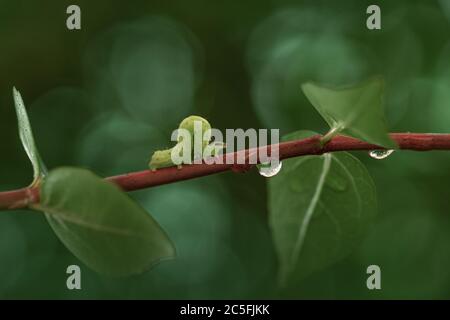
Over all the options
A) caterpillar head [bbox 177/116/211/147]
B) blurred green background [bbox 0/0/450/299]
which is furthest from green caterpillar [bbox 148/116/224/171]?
blurred green background [bbox 0/0/450/299]

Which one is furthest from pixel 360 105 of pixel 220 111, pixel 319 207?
pixel 220 111

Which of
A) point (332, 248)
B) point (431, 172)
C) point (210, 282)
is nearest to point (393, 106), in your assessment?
point (431, 172)

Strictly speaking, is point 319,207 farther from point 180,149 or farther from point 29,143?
point 29,143

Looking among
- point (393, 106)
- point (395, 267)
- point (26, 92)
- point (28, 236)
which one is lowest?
point (395, 267)

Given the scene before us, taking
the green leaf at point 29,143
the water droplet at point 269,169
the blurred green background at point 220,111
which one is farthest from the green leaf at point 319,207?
the blurred green background at point 220,111

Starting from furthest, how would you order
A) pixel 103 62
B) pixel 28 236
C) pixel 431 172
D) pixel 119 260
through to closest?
pixel 103 62 < pixel 28 236 < pixel 431 172 < pixel 119 260

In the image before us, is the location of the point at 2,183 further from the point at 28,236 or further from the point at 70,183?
the point at 70,183

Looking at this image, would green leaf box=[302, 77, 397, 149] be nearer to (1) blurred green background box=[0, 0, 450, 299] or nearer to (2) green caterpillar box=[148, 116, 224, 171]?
(2) green caterpillar box=[148, 116, 224, 171]
